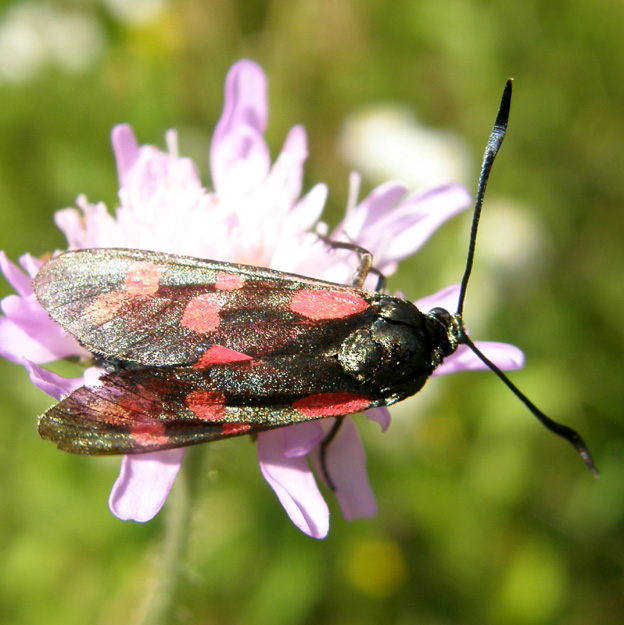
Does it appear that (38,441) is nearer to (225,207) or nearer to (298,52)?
(225,207)

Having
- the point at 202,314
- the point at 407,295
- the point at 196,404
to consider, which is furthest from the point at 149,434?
the point at 407,295

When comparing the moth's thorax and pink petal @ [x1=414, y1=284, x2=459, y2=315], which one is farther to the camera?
pink petal @ [x1=414, y1=284, x2=459, y2=315]

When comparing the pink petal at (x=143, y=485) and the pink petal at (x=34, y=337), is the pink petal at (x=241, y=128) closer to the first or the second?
the pink petal at (x=34, y=337)

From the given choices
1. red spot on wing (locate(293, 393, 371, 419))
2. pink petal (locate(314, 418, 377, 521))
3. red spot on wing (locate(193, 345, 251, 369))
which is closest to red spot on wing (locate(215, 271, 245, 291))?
red spot on wing (locate(193, 345, 251, 369))

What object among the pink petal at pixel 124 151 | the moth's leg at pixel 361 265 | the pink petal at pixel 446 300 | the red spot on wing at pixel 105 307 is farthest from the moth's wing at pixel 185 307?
the pink petal at pixel 124 151

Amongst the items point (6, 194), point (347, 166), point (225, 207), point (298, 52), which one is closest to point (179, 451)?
point (225, 207)

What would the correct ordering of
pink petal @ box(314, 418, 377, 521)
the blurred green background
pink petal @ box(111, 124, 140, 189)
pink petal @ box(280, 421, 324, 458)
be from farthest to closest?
1. the blurred green background
2. pink petal @ box(111, 124, 140, 189)
3. pink petal @ box(314, 418, 377, 521)
4. pink petal @ box(280, 421, 324, 458)

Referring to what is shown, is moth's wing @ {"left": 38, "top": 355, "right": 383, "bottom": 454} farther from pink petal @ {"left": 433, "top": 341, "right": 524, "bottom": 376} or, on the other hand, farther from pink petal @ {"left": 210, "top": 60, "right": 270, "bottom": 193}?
pink petal @ {"left": 210, "top": 60, "right": 270, "bottom": 193}

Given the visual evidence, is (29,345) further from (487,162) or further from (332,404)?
(487,162)
